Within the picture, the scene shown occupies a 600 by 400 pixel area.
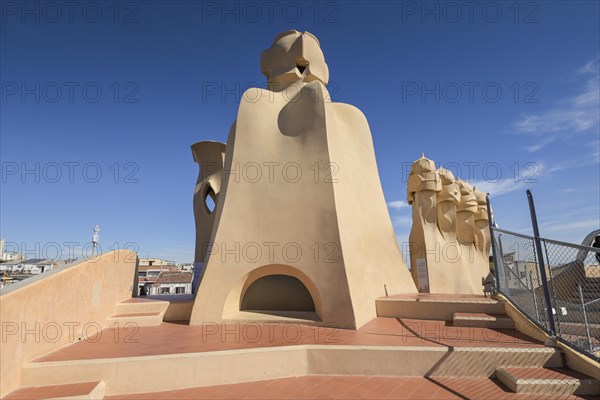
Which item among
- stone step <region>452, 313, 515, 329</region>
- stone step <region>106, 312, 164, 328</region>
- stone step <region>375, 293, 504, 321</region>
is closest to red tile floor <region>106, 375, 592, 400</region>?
stone step <region>452, 313, 515, 329</region>

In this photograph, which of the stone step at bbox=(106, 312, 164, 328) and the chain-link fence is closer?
the chain-link fence

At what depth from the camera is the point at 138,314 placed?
29.0 ft

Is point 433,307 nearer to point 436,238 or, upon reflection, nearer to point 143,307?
point 143,307

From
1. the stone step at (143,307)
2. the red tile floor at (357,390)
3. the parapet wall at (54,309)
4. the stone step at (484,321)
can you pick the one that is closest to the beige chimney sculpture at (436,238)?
the stone step at (484,321)

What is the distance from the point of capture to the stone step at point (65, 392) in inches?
176

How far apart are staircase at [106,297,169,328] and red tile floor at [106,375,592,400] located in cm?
366

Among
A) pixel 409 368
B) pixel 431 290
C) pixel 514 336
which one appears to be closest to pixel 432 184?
pixel 431 290

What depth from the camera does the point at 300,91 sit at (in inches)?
401

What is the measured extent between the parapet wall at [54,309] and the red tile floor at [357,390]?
5.18 feet

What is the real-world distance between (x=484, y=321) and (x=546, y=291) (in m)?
1.92

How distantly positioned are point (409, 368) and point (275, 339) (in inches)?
99.1

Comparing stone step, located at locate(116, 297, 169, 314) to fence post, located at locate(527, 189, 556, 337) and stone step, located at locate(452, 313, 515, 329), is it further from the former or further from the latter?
fence post, located at locate(527, 189, 556, 337)

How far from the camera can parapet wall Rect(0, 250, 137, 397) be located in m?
4.75

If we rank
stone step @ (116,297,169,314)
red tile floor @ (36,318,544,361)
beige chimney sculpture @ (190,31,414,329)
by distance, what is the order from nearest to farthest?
red tile floor @ (36,318,544,361)
beige chimney sculpture @ (190,31,414,329)
stone step @ (116,297,169,314)
